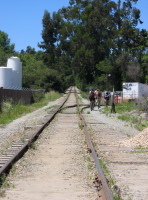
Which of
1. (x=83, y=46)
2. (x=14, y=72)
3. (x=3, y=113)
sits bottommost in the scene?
(x=3, y=113)

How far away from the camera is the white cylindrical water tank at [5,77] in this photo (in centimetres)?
4719

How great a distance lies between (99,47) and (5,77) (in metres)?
33.0

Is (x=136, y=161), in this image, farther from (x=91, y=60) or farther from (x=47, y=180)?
(x=91, y=60)

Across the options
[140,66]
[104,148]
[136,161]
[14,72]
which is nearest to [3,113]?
[104,148]

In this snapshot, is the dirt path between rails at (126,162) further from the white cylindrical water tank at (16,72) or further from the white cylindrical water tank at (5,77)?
the white cylindrical water tank at (16,72)

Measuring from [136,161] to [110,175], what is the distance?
72.9 inches

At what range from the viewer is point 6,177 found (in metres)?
7.46

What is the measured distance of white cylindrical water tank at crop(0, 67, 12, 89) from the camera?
155ft

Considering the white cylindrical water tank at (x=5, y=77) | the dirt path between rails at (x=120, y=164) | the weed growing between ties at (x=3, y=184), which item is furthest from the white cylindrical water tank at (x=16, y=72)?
the weed growing between ties at (x=3, y=184)

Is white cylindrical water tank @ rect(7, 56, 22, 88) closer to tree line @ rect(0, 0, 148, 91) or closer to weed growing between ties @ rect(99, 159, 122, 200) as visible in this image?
tree line @ rect(0, 0, 148, 91)

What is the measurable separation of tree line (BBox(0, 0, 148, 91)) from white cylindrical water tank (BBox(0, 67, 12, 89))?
21796mm

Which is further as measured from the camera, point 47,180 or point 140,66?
point 140,66

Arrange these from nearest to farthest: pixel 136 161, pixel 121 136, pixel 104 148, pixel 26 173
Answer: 1. pixel 26 173
2. pixel 136 161
3. pixel 104 148
4. pixel 121 136

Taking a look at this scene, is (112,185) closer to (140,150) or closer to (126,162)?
(126,162)
